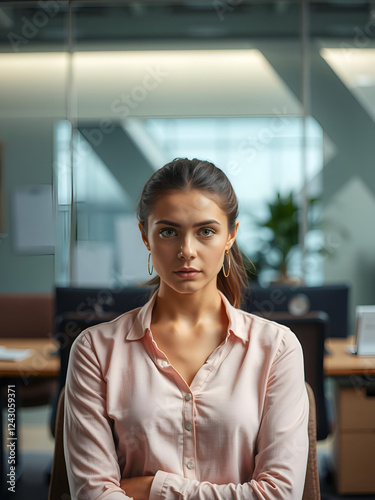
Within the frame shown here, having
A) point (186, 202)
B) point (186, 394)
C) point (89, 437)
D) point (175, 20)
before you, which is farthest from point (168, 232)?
point (175, 20)

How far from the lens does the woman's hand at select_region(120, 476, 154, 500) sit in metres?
1.29

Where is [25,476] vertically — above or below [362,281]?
below

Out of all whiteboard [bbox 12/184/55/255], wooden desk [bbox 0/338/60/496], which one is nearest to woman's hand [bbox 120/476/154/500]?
wooden desk [bbox 0/338/60/496]

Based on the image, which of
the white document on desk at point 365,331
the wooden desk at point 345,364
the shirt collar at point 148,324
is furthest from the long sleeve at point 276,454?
the white document on desk at point 365,331

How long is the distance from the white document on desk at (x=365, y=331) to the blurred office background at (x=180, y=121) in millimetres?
1788

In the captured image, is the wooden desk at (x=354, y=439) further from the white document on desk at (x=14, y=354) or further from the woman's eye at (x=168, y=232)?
the woman's eye at (x=168, y=232)

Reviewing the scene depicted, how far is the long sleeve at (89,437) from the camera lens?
1.28 metres

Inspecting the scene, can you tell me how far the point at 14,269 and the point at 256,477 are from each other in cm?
372

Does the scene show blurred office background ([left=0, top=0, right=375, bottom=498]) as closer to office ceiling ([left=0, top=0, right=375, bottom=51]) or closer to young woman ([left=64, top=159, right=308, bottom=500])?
office ceiling ([left=0, top=0, right=375, bottom=51])

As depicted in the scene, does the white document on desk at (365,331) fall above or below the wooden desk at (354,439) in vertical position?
above

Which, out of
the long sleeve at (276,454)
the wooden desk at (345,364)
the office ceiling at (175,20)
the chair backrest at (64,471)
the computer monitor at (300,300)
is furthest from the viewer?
the office ceiling at (175,20)

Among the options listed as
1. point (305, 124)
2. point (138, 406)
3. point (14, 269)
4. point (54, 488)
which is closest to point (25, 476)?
point (14, 269)

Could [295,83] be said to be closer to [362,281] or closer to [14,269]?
[362,281]

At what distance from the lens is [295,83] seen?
4.82 meters
